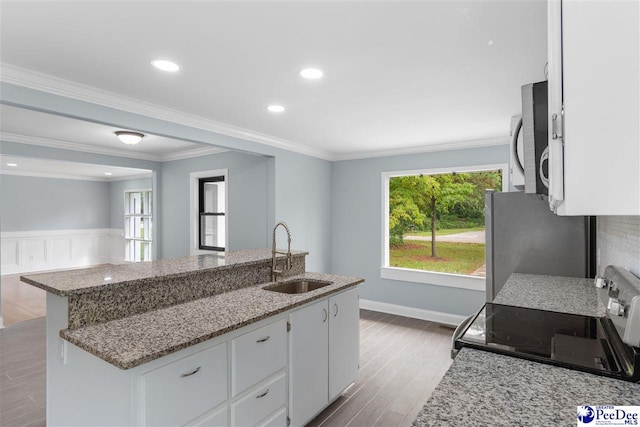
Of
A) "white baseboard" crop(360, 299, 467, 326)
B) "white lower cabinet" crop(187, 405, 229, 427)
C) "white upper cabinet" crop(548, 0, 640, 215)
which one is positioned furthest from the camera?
"white baseboard" crop(360, 299, 467, 326)

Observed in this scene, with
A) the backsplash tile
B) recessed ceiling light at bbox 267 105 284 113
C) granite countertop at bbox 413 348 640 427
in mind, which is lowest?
granite countertop at bbox 413 348 640 427

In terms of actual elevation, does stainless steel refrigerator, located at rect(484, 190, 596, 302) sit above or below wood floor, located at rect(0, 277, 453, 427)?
above

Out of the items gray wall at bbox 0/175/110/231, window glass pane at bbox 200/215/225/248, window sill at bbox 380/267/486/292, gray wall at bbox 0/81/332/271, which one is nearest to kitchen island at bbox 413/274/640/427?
gray wall at bbox 0/81/332/271

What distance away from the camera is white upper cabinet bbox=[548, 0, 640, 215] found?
0.60 metres

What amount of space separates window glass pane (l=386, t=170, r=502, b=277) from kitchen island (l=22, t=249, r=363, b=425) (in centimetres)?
337

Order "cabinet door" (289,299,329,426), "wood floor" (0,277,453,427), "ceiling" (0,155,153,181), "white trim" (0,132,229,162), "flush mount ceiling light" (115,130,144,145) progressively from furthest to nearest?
"ceiling" (0,155,153,181) → "white trim" (0,132,229,162) → "flush mount ceiling light" (115,130,144,145) → "wood floor" (0,277,453,427) → "cabinet door" (289,299,329,426)

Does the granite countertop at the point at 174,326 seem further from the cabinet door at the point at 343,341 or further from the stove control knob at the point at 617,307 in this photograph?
the stove control knob at the point at 617,307

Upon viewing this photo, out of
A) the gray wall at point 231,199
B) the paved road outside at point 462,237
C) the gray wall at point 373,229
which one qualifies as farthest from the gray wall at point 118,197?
the paved road outside at point 462,237

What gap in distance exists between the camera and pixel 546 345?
3.74 feet

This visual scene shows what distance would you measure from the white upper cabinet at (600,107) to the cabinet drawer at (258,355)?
1.56 metres

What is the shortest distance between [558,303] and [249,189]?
3800 millimetres

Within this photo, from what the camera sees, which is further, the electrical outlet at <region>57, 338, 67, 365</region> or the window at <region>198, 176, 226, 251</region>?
the window at <region>198, 176, 226, 251</region>

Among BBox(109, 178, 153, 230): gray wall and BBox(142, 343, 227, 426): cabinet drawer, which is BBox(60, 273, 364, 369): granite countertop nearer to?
BBox(142, 343, 227, 426): cabinet drawer

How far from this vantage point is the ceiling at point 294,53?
5.33 ft
